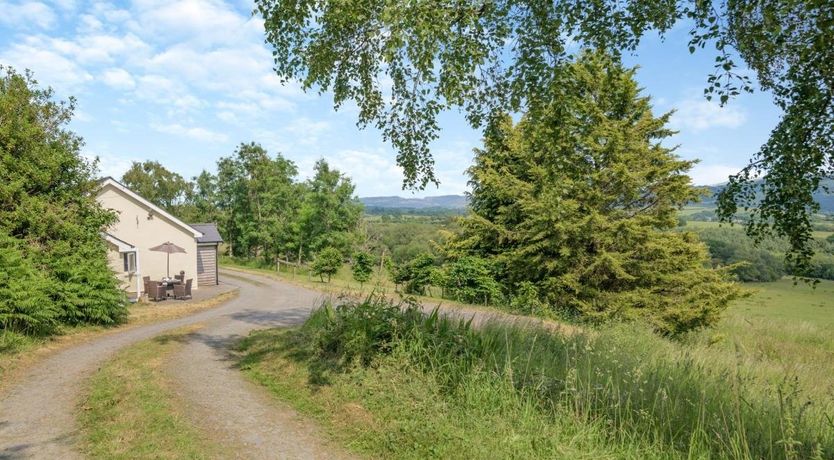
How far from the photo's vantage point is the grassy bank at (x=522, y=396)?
4.82 metres

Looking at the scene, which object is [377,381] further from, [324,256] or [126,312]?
[324,256]

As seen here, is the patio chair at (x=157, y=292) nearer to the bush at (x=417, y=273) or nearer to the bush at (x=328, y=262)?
the bush at (x=417, y=273)

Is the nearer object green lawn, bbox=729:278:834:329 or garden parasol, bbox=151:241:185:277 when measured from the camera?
garden parasol, bbox=151:241:185:277

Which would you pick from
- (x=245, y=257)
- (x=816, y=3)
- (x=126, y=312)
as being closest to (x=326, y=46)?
(x=816, y=3)

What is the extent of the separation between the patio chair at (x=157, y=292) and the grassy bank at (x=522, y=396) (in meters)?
16.0

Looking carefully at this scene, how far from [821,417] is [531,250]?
18.6 meters

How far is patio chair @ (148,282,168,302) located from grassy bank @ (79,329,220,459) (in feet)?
46.9

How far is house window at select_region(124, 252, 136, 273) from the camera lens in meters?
24.5

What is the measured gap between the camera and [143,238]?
1059 inches

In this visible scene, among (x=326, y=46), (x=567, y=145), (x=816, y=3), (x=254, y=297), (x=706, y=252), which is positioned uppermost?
(x=326, y=46)

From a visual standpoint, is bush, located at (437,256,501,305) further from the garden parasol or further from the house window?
the house window

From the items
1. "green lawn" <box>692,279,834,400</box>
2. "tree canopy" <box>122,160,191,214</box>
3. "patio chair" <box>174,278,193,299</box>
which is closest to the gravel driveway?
"green lawn" <box>692,279,834,400</box>

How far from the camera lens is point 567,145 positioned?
6.92 m

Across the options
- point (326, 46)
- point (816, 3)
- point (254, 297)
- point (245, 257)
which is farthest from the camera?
point (245, 257)
